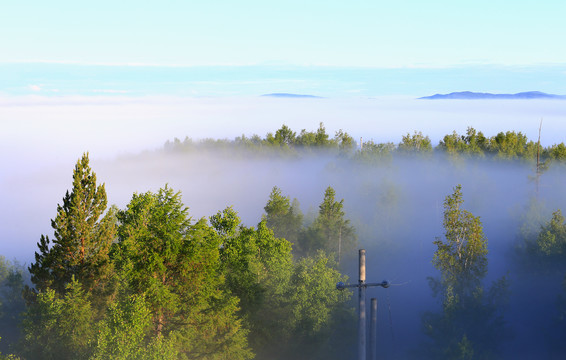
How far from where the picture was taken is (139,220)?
47000mm

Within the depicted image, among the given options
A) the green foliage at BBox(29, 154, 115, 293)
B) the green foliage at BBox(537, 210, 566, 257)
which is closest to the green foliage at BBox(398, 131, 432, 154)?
the green foliage at BBox(537, 210, 566, 257)

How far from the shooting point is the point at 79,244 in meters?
55.1

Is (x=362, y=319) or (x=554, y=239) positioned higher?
Result: (x=362, y=319)

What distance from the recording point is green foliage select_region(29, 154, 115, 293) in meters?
54.4

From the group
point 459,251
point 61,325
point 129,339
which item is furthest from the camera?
point 459,251

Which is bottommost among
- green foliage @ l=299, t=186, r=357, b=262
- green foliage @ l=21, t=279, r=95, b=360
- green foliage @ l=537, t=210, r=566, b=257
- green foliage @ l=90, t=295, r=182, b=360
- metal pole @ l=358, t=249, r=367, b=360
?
green foliage @ l=299, t=186, r=357, b=262

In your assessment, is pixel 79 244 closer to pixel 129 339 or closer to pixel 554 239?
pixel 129 339

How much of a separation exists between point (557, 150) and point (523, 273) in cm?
5998

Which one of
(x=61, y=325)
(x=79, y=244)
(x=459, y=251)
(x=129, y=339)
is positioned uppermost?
(x=79, y=244)

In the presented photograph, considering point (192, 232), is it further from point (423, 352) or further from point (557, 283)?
point (557, 283)

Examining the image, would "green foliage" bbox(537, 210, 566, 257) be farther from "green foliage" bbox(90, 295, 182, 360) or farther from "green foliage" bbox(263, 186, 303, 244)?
"green foliage" bbox(90, 295, 182, 360)

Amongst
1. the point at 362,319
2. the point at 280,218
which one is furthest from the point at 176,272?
the point at 280,218

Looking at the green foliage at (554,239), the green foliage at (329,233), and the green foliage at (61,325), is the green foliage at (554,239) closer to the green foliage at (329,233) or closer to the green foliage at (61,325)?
the green foliage at (329,233)

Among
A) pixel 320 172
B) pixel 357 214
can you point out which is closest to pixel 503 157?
pixel 357 214
